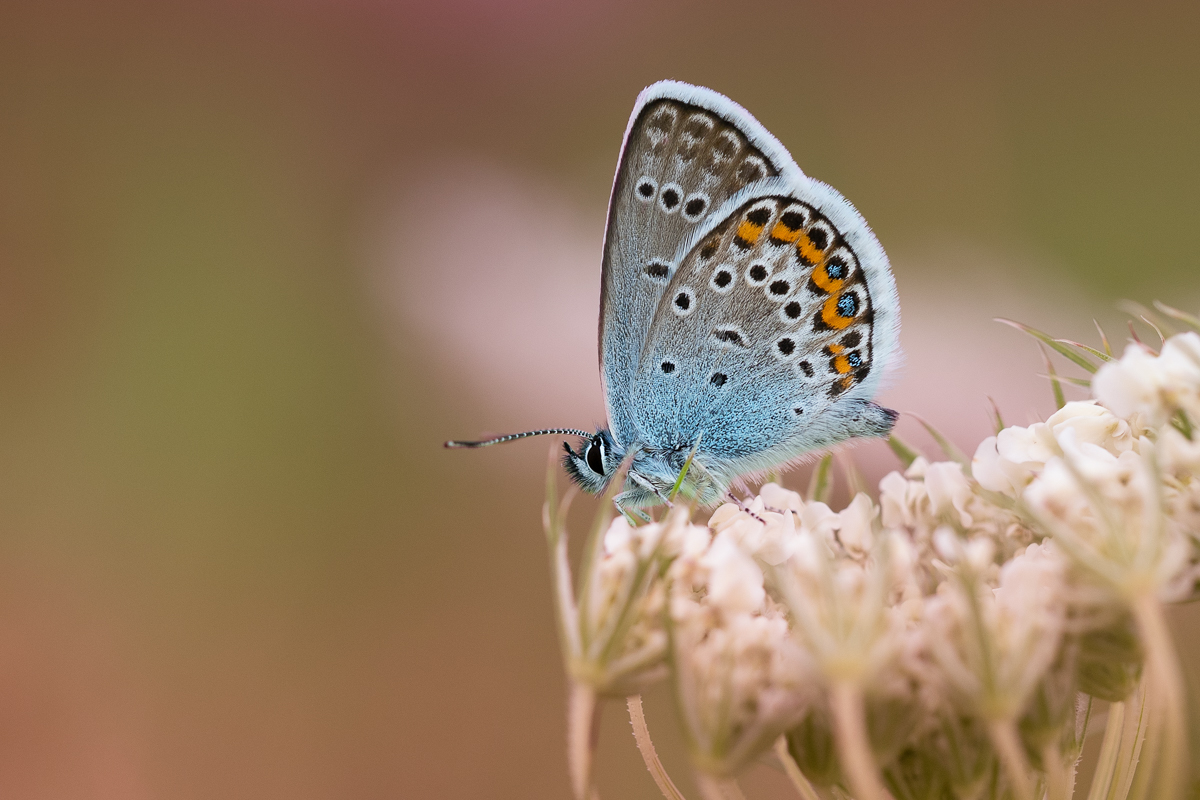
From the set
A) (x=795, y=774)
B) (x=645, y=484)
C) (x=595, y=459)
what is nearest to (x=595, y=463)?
(x=595, y=459)

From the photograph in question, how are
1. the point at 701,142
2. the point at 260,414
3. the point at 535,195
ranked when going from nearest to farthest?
the point at 701,142, the point at 260,414, the point at 535,195

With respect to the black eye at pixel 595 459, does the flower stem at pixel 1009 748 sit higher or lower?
higher

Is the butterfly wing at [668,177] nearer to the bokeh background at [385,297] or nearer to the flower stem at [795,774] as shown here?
the flower stem at [795,774]

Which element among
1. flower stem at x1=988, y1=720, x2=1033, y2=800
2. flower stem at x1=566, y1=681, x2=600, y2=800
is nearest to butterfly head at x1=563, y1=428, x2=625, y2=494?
flower stem at x1=566, y1=681, x2=600, y2=800

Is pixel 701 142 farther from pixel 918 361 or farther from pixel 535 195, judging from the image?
pixel 535 195

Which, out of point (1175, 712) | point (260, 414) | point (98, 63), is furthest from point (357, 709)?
point (98, 63)

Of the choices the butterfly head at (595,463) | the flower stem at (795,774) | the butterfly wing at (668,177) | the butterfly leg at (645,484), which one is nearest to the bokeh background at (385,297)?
the butterfly head at (595,463)
